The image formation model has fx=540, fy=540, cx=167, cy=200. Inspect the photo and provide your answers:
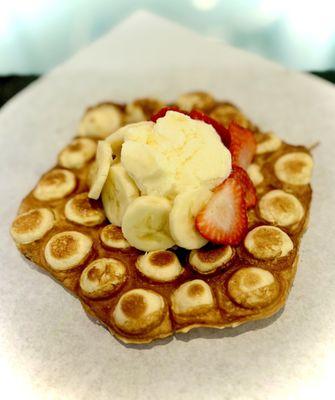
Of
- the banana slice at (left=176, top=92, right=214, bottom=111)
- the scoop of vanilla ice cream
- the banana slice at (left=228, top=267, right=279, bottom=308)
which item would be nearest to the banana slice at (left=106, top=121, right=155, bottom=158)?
the scoop of vanilla ice cream

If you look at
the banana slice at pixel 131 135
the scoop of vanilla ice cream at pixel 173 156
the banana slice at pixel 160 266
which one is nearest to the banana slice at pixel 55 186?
the banana slice at pixel 131 135

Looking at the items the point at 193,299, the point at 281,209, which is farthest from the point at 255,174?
the point at 193,299

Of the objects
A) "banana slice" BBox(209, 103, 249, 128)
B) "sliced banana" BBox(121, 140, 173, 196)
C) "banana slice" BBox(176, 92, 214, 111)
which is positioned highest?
"sliced banana" BBox(121, 140, 173, 196)

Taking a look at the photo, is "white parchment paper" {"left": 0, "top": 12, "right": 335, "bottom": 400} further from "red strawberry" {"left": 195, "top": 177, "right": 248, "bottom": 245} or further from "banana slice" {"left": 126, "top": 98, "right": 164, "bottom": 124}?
"banana slice" {"left": 126, "top": 98, "right": 164, "bottom": 124}

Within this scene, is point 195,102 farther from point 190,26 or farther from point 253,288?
point 190,26

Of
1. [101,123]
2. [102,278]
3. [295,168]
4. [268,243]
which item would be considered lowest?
[102,278]

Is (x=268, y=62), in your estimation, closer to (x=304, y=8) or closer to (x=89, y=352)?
(x=304, y=8)
